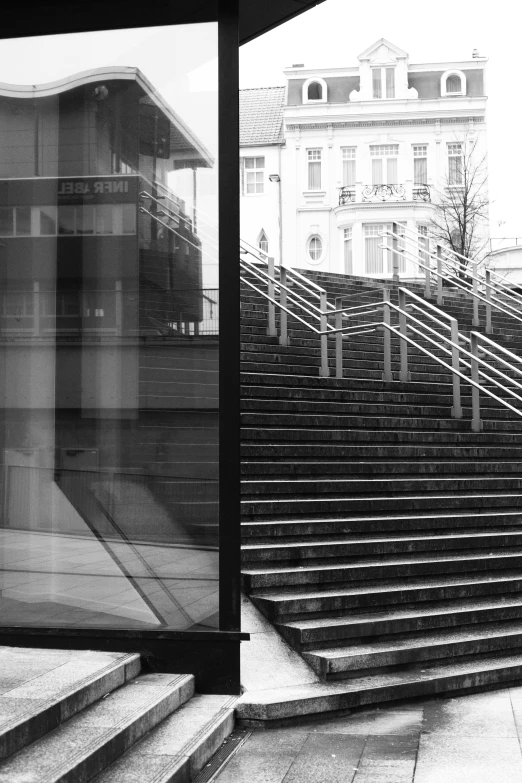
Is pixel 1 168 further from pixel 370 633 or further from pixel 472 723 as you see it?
pixel 472 723

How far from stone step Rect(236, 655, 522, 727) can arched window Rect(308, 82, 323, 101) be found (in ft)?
146

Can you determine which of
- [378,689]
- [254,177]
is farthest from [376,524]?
[254,177]

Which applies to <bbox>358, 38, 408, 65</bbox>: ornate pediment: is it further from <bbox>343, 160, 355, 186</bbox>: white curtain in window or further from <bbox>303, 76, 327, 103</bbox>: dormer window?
<bbox>343, 160, 355, 186</bbox>: white curtain in window

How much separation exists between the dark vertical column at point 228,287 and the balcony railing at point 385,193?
127 ft

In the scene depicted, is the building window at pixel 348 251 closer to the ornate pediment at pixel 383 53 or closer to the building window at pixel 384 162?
the building window at pixel 384 162

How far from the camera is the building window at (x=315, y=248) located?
46.7 metres

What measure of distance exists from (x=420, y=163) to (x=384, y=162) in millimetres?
1679

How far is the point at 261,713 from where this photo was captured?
5605 millimetres

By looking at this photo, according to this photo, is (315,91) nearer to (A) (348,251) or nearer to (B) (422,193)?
(B) (422,193)

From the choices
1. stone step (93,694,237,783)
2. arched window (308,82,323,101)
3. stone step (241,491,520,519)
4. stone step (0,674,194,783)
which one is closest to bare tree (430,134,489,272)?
arched window (308,82,323,101)

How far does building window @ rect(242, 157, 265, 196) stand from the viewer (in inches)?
1884

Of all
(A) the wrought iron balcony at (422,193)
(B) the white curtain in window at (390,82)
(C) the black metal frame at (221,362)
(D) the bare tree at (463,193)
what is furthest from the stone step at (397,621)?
(B) the white curtain in window at (390,82)

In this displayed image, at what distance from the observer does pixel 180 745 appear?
16.0 ft

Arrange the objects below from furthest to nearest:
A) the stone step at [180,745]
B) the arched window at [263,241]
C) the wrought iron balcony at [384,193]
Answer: the arched window at [263,241], the wrought iron balcony at [384,193], the stone step at [180,745]
